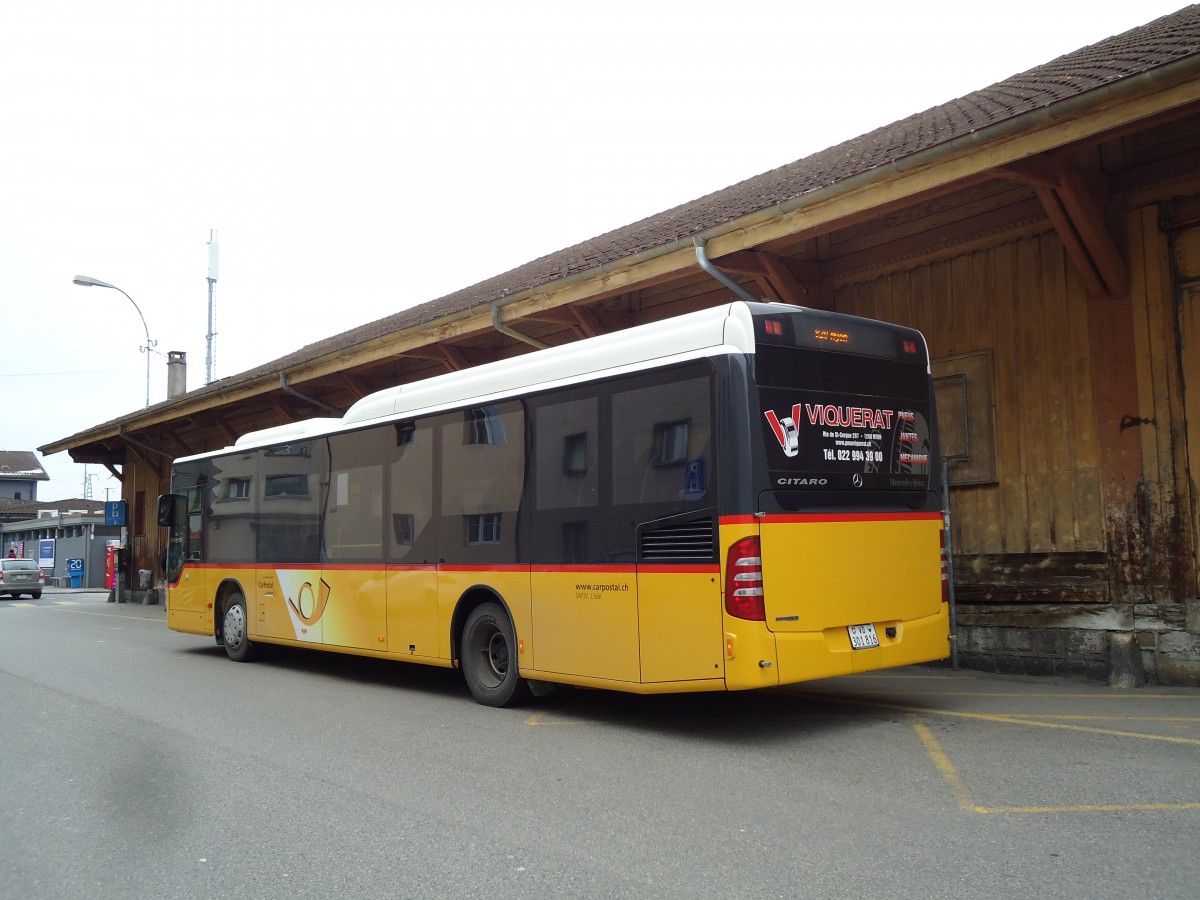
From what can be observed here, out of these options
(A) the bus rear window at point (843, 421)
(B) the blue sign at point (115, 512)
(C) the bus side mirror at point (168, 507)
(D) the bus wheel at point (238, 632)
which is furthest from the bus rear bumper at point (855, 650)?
(B) the blue sign at point (115, 512)

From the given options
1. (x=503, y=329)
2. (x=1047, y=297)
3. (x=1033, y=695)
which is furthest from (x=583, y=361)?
(x=503, y=329)

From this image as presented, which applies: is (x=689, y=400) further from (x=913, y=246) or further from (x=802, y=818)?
(x=913, y=246)

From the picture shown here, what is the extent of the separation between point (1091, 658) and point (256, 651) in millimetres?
9520

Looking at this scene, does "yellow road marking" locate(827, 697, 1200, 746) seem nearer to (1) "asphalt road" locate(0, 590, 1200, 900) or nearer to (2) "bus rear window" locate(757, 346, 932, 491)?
(1) "asphalt road" locate(0, 590, 1200, 900)

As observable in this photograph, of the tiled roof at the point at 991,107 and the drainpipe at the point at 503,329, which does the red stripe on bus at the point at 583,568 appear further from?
the drainpipe at the point at 503,329

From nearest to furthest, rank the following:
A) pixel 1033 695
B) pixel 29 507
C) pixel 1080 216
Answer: pixel 1033 695 → pixel 1080 216 → pixel 29 507

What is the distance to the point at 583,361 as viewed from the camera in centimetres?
798

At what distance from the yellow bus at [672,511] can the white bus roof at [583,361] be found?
0.02 metres

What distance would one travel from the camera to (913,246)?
36.4 feet

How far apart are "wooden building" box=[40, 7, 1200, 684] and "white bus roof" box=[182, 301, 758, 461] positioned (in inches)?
102

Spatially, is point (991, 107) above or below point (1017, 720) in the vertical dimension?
above

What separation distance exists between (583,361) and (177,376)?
29167 mm

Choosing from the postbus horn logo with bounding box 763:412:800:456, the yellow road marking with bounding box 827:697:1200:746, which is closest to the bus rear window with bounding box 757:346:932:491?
the postbus horn logo with bounding box 763:412:800:456

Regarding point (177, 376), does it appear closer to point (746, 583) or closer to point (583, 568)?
point (583, 568)
